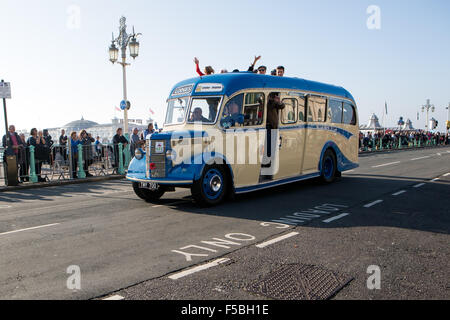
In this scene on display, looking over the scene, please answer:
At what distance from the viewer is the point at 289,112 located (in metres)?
9.83

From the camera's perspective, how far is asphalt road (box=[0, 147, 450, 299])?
12.8 feet

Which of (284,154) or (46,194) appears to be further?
(46,194)

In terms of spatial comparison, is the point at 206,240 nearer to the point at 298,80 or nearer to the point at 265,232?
the point at 265,232

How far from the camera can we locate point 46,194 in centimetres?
1101

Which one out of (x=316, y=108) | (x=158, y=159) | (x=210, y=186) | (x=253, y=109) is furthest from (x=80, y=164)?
(x=316, y=108)

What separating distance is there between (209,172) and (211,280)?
4.04 metres

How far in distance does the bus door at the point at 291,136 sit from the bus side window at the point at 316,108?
422 millimetres

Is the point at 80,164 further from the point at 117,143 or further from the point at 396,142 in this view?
the point at 396,142

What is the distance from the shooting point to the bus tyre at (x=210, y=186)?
7746 mm

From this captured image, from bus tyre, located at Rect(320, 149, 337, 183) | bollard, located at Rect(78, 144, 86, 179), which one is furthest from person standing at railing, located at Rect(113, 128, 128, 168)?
bus tyre, located at Rect(320, 149, 337, 183)

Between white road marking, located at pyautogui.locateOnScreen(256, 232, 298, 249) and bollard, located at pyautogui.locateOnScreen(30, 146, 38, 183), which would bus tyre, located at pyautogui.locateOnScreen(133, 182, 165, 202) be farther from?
bollard, located at pyautogui.locateOnScreen(30, 146, 38, 183)

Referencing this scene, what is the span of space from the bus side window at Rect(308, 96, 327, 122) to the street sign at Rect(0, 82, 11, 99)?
9637 millimetres

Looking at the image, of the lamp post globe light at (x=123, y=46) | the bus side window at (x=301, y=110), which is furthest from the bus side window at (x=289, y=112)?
the lamp post globe light at (x=123, y=46)
